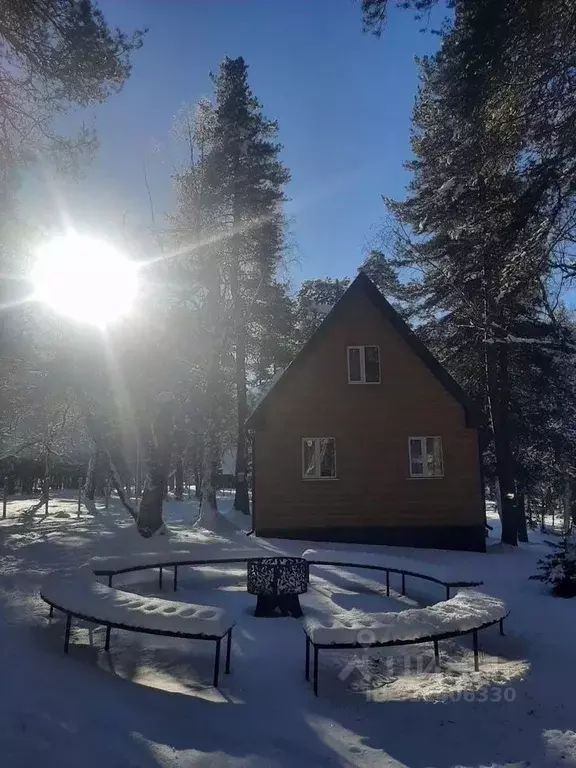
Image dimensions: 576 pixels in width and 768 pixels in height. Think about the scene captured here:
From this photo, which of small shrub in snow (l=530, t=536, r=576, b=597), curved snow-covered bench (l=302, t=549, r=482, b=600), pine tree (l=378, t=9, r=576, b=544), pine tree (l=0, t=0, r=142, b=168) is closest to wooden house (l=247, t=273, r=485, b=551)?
pine tree (l=378, t=9, r=576, b=544)

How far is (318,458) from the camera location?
1750cm

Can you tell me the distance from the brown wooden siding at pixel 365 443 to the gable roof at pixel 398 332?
162mm

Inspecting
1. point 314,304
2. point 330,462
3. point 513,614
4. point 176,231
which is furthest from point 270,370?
point 513,614

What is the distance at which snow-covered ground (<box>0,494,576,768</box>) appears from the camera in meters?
4.02

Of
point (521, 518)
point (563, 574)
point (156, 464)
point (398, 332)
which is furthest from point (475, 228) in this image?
point (521, 518)

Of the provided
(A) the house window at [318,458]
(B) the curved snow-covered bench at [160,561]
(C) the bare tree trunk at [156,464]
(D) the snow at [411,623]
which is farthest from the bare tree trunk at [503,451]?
(D) the snow at [411,623]

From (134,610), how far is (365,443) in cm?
1209

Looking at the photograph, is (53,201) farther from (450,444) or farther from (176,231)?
(450,444)

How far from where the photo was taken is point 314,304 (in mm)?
34500

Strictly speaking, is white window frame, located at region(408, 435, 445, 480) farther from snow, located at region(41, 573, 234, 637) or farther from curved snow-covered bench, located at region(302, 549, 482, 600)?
snow, located at region(41, 573, 234, 637)

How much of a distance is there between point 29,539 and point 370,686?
15.5m

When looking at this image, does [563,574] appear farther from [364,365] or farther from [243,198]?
→ [243,198]

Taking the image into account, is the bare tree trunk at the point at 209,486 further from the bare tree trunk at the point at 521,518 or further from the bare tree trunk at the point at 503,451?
the bare tree trunk at the point at 521,518

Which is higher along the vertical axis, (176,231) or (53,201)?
(176,231)
